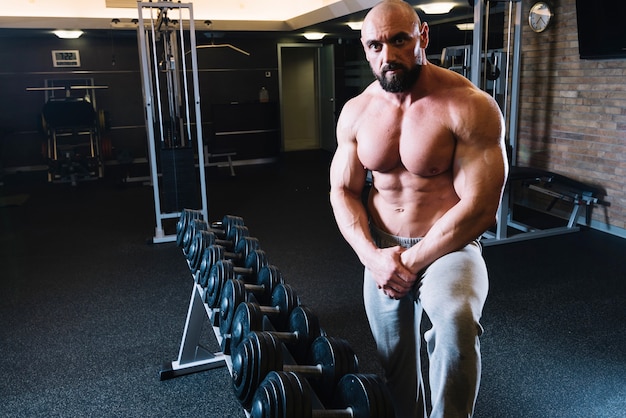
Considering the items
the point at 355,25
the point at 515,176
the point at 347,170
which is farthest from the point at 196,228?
the point at 355,25

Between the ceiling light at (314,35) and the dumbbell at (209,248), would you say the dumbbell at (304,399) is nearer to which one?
the dumbbell at (209,248)

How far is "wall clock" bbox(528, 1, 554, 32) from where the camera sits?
4.19m

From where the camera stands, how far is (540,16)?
4.27 meters

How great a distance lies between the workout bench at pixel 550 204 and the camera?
3.87 m

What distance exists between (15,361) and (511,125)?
3.37m

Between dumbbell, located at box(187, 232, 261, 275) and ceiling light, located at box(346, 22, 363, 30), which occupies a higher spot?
ceiling light, located at box(346, 22, 363, 30)

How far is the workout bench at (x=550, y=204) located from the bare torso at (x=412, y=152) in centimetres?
259

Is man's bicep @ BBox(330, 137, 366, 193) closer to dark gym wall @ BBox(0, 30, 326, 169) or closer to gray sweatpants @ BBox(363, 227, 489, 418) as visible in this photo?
gray sweatpants @ BBox(363, 227, 489, 418)

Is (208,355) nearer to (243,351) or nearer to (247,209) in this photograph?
(243,351)

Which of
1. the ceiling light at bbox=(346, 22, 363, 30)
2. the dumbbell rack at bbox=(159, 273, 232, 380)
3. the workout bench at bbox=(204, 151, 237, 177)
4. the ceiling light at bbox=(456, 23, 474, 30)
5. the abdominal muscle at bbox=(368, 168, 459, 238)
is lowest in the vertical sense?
the dumbbell rack at bbox=(159, 273, 232, 380)

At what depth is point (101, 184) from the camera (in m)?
6.38

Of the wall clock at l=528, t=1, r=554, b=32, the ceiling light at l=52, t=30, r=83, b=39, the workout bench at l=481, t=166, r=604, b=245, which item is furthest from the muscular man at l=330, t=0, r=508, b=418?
the ceiling light at l=52, t=30, r=83, b=39

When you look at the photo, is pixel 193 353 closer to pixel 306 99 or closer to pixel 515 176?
pixel 515 176

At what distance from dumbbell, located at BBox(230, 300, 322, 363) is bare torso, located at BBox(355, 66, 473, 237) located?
0.33m
